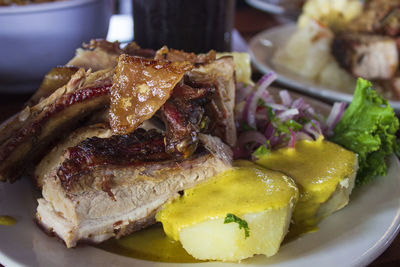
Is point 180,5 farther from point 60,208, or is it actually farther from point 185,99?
point 60,208

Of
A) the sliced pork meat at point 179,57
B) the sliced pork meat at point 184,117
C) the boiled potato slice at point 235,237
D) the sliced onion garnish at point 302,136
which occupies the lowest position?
the boiled potato slice at point 235,237

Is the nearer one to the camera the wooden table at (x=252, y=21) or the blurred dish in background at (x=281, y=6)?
the wooden table at (x=252, y=21)

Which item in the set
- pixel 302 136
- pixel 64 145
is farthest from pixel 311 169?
pixel 64 145

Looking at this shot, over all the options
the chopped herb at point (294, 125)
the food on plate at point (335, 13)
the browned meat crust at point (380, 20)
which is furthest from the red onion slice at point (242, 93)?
the food on plate at point (335, 13)

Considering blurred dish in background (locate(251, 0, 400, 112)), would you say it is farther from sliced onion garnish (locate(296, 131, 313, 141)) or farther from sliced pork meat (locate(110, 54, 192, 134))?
sliced pork meat (locate(110, 54, 192, 134))

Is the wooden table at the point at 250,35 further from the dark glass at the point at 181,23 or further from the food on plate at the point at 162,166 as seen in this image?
the dark glass at the point at 181,23

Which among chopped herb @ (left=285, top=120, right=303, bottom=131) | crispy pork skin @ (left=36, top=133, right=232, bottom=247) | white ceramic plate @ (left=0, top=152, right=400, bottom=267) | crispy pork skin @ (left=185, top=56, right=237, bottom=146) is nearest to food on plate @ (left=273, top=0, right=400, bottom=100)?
chopped herb @ (left=285, top=120, right=303, bottom=131)
